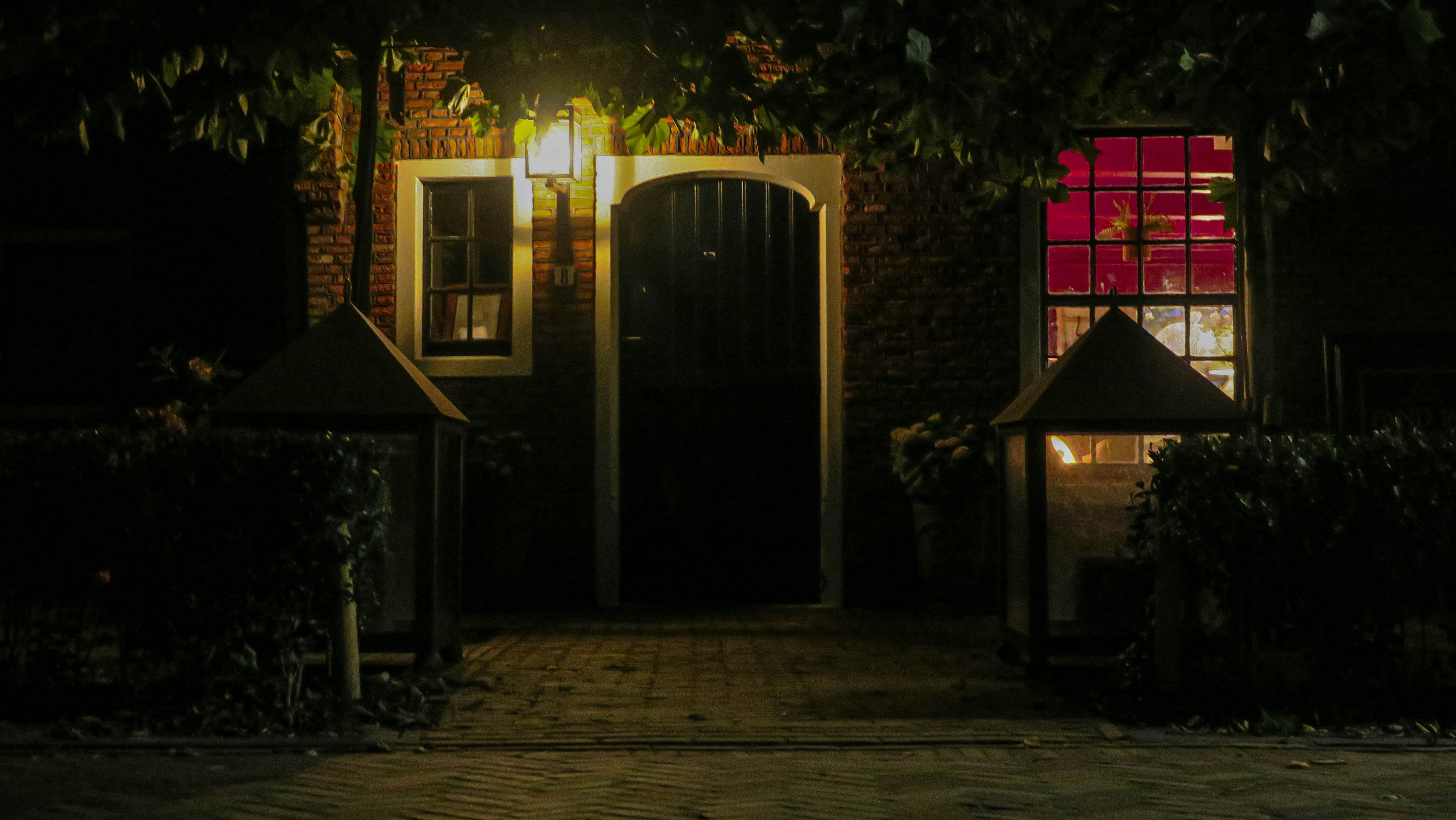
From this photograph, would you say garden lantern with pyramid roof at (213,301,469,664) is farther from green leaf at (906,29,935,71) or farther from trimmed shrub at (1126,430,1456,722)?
trimmed shrub at (1126,430,1456,722)

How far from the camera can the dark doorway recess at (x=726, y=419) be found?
36.5 feet

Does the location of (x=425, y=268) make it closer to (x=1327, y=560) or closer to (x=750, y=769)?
(x=750, y=769)

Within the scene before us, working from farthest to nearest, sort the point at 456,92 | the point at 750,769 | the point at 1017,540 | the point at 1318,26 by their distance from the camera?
1. the point at 456,92
2. the point at 1017,540
3. the point at 1318,26
4. the point at 750,769

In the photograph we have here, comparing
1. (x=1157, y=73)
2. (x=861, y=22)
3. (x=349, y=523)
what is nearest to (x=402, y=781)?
(x=349, y=523)

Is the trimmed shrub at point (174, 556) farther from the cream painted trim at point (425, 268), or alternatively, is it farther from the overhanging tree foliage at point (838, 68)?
the cream painted trim at point (425, 268)

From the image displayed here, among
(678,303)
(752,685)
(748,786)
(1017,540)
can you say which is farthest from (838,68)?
(678,303)

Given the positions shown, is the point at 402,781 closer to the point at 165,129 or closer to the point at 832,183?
the point at 832,183

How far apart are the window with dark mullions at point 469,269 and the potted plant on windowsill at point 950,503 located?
137 inches

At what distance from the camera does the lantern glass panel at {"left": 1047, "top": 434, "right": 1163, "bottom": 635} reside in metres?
7.12

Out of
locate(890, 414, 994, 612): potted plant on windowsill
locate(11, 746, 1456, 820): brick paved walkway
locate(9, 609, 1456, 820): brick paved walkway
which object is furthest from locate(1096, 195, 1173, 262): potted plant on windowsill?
locate(11, 746, 1456, 820): brick paved walkway

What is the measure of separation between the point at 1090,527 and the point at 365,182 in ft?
14.3

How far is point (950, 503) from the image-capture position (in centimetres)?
1030

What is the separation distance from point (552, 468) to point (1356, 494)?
6618 mm

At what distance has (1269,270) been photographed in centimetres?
977
